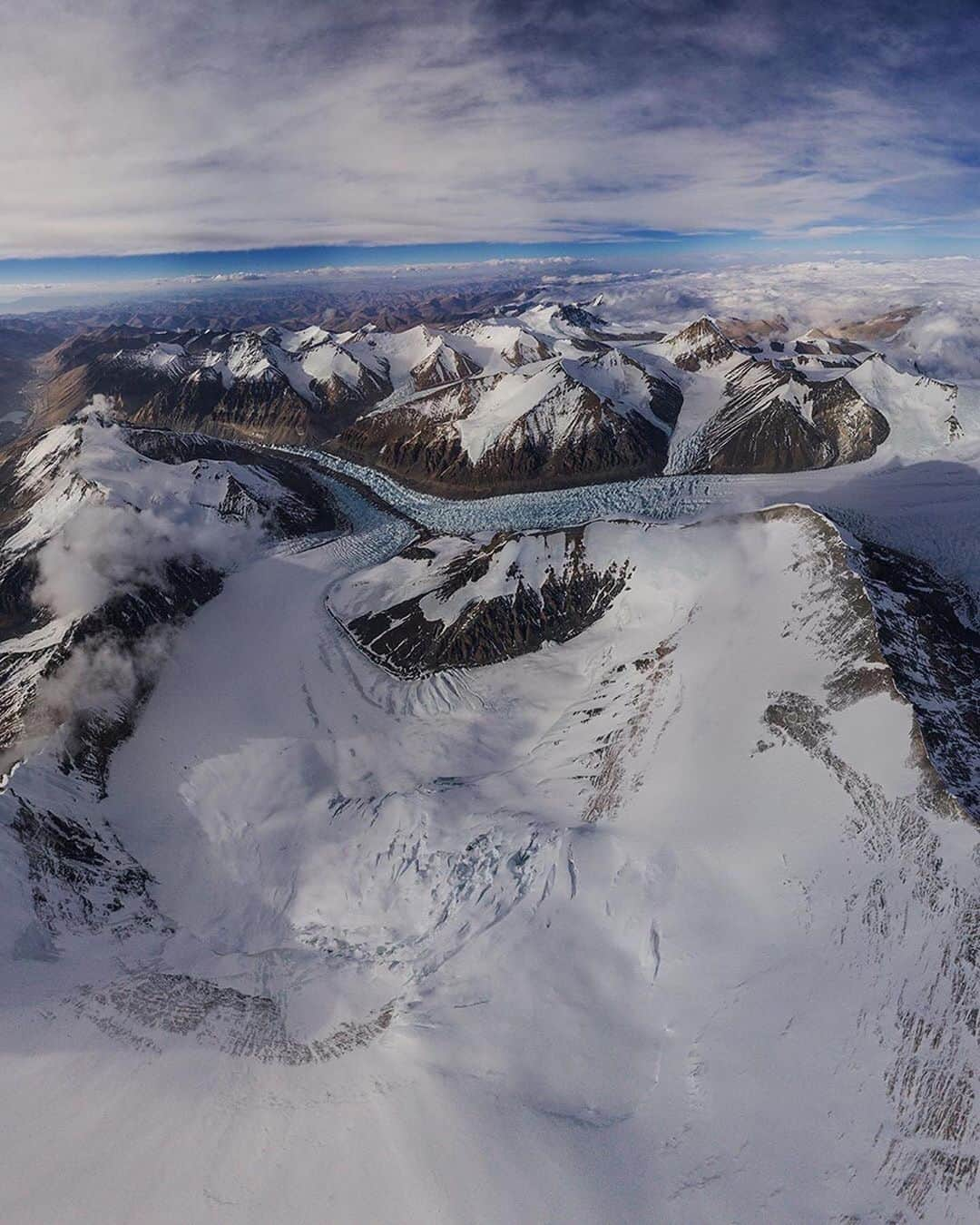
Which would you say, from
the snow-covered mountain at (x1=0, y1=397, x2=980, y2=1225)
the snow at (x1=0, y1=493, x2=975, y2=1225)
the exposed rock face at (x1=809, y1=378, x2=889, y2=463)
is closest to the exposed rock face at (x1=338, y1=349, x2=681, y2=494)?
the exposed rock face at (x1=809, y1=378, x2=889, y2=463)

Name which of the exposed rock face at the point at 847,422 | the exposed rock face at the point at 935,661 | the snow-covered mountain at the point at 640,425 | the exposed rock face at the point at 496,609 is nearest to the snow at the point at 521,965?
the exposed rock face at the point at 935,661

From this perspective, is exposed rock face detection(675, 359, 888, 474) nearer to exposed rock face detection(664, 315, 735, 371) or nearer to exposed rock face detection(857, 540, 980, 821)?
exposed rock face detection(664, 315, 735, 371)

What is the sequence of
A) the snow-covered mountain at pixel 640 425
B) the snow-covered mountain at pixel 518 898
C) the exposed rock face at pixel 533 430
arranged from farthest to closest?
the exposed rock face at pixel 533 430 < the snow-covered mountain at pixel 640 425 < the snow-covered mountain at pixel 518 898

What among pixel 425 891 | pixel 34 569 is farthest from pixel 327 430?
pixel 425 891

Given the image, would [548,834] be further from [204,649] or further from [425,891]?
[204,649]

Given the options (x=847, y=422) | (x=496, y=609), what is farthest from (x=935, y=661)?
(x=847, y=422)

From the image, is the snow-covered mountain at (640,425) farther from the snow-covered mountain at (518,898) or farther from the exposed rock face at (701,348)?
the snow-covered mountain at (518,898)
